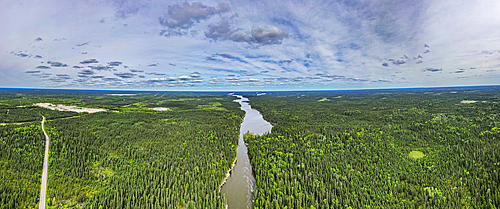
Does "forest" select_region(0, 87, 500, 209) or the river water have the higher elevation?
"forest" select_region(0, 87, 500, 209)

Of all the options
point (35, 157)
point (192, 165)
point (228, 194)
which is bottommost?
point (228, 194)

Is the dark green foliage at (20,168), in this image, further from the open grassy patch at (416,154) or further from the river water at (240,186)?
the open grassy patch at (416,154)

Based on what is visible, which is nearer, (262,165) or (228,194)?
(228,194)

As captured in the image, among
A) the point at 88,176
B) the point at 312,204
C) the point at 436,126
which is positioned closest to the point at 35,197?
the point at 88,176

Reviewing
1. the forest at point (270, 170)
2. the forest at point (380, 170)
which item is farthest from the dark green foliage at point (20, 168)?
the forest at point (380, 170)

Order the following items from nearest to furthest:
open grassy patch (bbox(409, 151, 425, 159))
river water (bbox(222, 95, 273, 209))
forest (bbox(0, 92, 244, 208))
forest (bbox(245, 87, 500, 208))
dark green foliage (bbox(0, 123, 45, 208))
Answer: dark green foliage (bbox(0, 123, 45, 208)) → forest (bbox(0, 92, 244, 208)) → forest (bbox(245, 87, 500, 208)) → river water (bbox(222, 95, 273, 209)) → open grassy patch (bbox(409, 151, 425, 159))

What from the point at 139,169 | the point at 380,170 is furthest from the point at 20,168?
the point at 380,170

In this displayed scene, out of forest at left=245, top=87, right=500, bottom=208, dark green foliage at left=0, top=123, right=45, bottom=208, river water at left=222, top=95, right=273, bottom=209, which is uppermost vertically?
dark green foliage at left=0, top=123, right=45, bottom=208

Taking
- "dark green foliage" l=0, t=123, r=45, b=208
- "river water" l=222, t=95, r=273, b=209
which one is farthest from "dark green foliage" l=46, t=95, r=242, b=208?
"dark green foliage" l=0, t=123, r=45, b=208

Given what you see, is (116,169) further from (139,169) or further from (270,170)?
(270,170)

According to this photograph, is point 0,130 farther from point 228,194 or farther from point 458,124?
point 458,124

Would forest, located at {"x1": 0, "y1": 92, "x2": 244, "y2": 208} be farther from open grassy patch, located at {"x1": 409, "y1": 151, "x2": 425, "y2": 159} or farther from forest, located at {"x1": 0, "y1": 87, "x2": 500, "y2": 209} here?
open grassy patch, located at {"x1": 409, "y1": 151, "x2": 425, "y2": 159}
